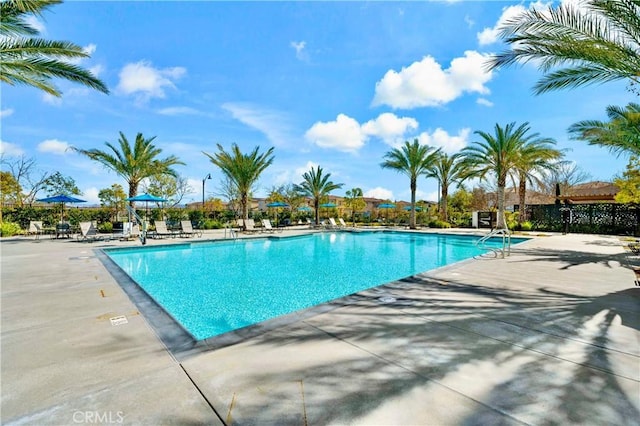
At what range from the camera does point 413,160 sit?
2238 centimetres

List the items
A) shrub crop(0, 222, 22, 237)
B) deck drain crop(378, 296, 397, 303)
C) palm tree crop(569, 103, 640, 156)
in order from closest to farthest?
deck drain crop(378, 296, 397, 303) < palm tree crop(569, 103, 640, 156) < shrub crop(0, 222, 22, 237)

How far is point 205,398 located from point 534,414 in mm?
2267

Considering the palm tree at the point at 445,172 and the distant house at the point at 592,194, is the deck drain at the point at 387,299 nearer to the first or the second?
the distant house at the point at 592,194

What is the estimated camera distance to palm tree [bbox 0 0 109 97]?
22.0ft

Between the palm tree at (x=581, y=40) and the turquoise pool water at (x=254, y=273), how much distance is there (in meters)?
6.39

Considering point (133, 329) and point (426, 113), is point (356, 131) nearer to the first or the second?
point (426, 113)

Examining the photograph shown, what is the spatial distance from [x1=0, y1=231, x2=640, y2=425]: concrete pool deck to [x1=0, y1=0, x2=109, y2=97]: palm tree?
228 inches

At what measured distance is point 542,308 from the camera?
4.20m

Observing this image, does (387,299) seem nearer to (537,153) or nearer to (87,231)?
(87,231)

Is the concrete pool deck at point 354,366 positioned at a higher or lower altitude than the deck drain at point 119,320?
higher

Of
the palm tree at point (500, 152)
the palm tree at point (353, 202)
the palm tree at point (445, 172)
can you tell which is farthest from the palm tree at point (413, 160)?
the palm tree at point (353, 202)

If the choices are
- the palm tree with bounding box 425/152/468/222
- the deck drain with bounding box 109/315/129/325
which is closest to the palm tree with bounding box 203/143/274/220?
the palm tree with bounding box 425/152/468/222

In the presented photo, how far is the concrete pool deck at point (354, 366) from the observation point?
6.60 feet

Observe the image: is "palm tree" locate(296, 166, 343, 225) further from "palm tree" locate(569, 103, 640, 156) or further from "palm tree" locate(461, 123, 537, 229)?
"palm tree" locate(569, 103, 640, 156)
